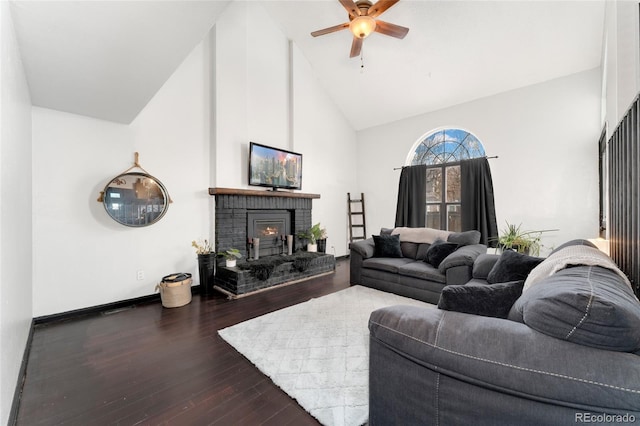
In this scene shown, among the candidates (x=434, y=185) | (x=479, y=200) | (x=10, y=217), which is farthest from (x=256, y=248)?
(x=479, y=200)

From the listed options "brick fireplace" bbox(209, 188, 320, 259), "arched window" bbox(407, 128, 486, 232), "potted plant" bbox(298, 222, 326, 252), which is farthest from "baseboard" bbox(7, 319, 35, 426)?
"arched window" bbox(407, 128, 486, 232)

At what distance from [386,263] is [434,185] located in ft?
8.57

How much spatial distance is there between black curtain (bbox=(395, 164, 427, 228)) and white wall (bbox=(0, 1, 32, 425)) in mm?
5514

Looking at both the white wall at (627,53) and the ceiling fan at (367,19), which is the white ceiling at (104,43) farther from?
the white wall at (627,53)

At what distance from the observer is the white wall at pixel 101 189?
2793mm

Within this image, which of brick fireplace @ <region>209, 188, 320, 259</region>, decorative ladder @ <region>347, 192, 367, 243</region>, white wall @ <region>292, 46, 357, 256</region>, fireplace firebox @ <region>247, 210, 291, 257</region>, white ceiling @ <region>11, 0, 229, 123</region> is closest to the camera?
white ceiling @ <region>11, 0, 229, 123</region>

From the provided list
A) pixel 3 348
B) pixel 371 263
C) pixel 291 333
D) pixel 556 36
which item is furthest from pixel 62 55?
pixel 556 36

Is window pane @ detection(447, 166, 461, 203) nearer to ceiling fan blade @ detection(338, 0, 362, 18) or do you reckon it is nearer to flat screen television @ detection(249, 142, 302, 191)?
flat screen television @ detection(249, 142, 302, 191)

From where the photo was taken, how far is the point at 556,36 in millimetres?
3562

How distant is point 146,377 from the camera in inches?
74.6

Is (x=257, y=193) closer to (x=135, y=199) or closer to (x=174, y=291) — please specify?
(x=135, y=199)

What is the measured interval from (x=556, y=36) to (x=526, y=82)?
0.76 m

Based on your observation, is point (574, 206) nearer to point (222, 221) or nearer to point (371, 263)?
point (371, 263)

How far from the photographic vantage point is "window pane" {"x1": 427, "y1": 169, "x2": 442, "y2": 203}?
5426mm
